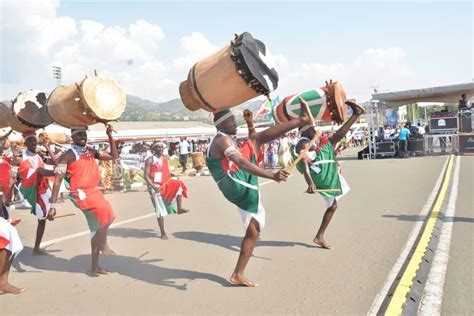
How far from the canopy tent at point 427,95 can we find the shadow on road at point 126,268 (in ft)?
67.5

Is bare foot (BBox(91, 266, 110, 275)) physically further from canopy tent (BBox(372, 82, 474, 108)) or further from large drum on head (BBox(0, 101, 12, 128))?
canopy tent (BBox(372, 82, 474, 108))

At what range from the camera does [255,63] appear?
3.88m

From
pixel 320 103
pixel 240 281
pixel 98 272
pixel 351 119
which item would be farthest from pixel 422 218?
pixel 98 272

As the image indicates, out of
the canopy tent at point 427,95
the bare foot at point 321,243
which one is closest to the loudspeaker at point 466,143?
the canopy tent at point 427,95

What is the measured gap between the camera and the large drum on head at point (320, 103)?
5.46 metres

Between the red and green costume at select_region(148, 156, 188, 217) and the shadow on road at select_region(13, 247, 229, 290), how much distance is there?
1454 millimetres

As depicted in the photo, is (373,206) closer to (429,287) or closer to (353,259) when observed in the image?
(353,259)

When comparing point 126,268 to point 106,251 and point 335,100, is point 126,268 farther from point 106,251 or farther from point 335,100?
point 335,100

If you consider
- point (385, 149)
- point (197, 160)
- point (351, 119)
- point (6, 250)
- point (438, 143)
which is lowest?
point (385, 149)

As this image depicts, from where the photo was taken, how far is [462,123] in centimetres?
2223

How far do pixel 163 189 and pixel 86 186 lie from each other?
2.15 m

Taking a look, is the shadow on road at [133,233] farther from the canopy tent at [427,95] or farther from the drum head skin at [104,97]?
the canopy tent at [427,95]

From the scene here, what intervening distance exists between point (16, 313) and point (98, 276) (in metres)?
1.08

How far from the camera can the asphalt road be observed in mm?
3998
